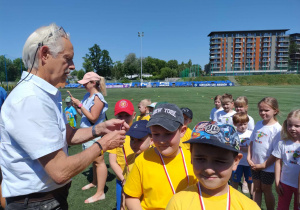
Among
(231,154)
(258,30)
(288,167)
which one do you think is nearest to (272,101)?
(288,167)

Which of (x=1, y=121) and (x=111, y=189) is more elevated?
(x=1, y=121)

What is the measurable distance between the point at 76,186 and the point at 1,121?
11.7 ft

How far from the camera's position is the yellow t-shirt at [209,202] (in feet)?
4.61

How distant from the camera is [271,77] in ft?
204

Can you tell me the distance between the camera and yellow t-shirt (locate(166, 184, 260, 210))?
1406 millimetres

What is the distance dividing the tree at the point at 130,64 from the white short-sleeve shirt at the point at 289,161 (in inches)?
3912

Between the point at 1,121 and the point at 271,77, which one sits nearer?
the point at 1,121

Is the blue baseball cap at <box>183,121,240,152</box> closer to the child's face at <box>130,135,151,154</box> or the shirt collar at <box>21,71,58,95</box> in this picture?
the child's face at <box>130,135,151,154</box>

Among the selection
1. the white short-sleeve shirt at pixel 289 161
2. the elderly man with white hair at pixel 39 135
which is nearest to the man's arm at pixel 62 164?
the elderly man with white hair at pixel 39 135

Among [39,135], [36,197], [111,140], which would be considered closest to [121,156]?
[111,140]

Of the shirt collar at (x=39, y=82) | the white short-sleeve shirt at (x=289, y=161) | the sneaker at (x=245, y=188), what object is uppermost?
the shirt collar at (x=39, y=82)

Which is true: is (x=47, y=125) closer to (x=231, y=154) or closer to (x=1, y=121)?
(x=1, y=121)

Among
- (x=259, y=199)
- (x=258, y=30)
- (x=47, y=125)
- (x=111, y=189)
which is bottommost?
(x=111, y=189)

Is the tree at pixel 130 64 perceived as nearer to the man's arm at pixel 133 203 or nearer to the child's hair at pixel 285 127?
the child's hair at pixel 285 127
